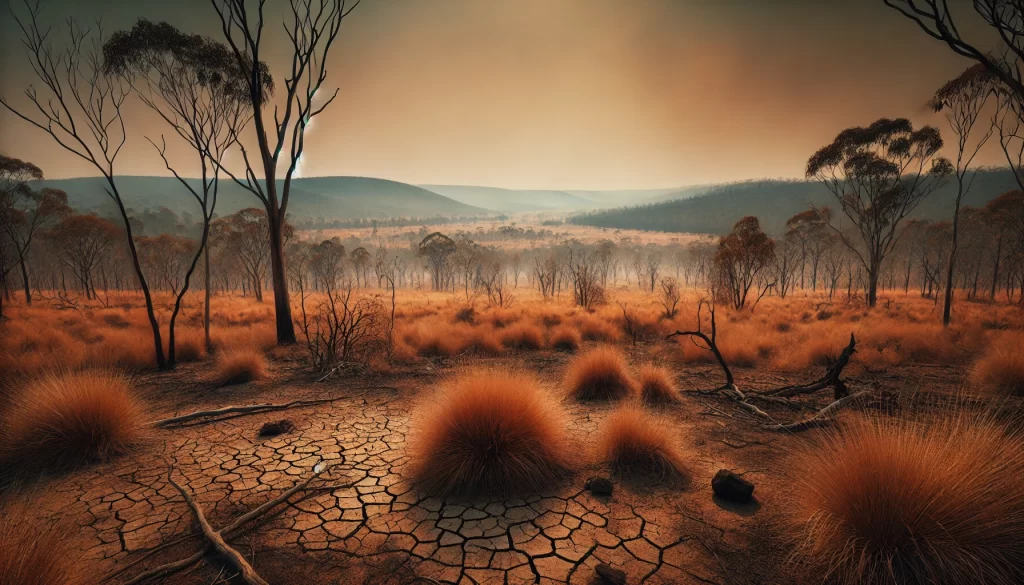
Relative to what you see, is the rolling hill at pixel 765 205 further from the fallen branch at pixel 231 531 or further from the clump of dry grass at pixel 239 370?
the fallen branch at pixel 231 531

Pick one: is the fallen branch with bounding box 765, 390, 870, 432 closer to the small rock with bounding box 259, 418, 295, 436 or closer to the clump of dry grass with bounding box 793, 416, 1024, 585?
the clump of dry grass with bounding box 793, 416, 1024, 585

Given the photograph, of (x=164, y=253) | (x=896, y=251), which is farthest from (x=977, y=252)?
(x=164, y=253)

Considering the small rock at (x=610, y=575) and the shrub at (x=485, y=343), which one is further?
the shrub at (x=485, y=343)

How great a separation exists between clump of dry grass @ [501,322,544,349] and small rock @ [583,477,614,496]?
752 cm

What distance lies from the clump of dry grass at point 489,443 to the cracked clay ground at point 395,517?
16 cm

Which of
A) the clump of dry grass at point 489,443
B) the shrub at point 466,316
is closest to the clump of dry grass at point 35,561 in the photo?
the clump of dry grass at point 489,443

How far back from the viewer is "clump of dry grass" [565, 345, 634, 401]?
21.4 ft

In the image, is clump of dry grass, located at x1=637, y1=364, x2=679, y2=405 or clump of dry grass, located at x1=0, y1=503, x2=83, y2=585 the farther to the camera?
clump of dry grass, located at x1=637, y1=364, x2=679, y2=405

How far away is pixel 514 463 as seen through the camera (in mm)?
3703

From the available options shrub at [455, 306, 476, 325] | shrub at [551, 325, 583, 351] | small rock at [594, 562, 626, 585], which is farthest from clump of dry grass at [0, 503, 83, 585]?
shrub at [455, 306, 476, 325]

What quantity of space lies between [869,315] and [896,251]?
201ft

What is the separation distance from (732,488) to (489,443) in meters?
2.18

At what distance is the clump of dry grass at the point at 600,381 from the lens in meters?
6.52

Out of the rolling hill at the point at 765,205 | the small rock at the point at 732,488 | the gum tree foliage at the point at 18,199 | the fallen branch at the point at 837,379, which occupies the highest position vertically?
the rolling hill at the point at 765,205
